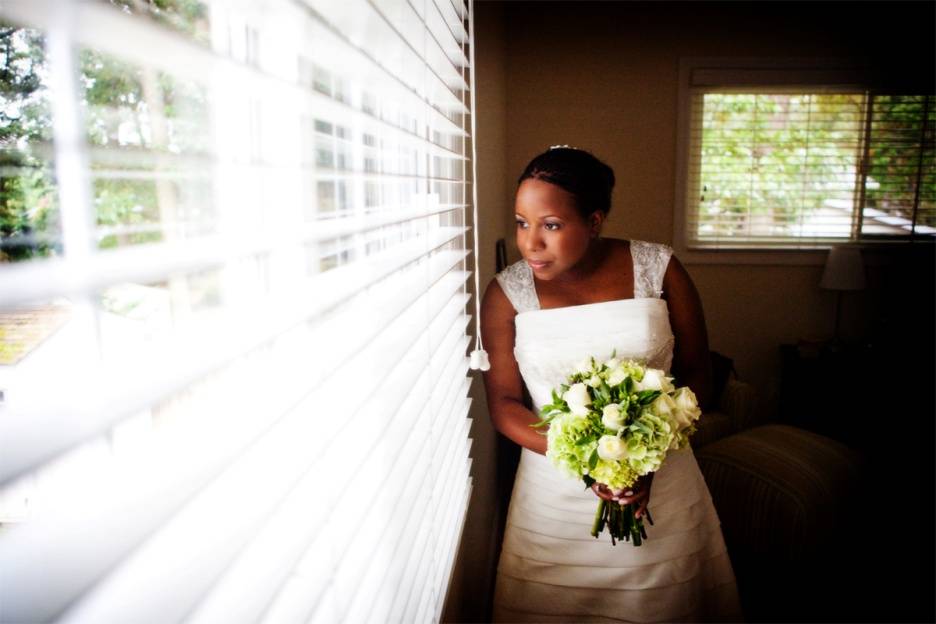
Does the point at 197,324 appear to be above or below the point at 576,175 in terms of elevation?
below

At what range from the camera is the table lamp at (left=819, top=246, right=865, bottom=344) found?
12.4 ft

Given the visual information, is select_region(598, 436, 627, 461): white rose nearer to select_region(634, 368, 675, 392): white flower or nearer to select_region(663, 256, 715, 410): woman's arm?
select_region(634, 368, 675, 392): white flower

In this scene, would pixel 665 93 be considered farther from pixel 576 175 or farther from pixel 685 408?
pixel 685 408

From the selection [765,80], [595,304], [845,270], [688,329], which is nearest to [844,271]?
[845,270]

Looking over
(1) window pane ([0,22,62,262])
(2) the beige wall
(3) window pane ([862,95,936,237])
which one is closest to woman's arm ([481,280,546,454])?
(1) window pane ([0,22,62,262])

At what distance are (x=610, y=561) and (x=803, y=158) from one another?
10.7 ft

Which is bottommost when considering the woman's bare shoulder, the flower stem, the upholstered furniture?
the upholstered furniture

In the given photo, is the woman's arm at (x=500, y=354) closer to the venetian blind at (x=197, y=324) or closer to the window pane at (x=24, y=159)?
the venetian blind at (x=197, y=324)

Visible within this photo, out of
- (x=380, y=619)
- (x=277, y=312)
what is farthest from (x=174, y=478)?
(x=380, y=619)

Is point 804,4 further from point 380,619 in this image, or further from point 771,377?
point 380,619

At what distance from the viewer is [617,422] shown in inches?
52.6

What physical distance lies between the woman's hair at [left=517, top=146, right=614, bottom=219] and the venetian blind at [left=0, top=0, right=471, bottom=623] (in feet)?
1.95

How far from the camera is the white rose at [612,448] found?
131cm

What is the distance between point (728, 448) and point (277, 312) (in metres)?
2.77
